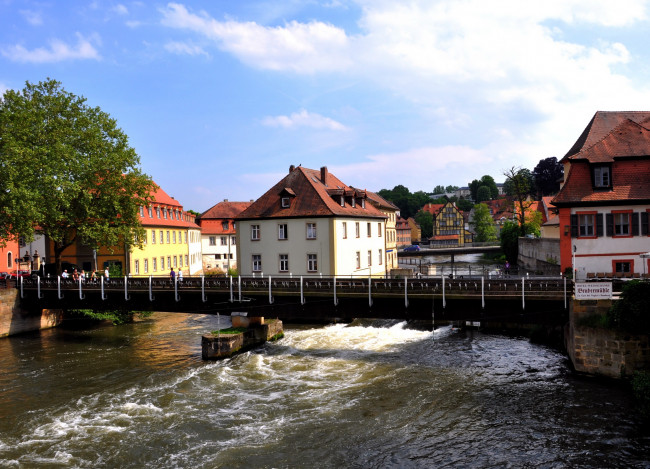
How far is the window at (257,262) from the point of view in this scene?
147ft

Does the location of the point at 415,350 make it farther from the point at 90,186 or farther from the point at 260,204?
the point at 90,186

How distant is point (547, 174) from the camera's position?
471 ft

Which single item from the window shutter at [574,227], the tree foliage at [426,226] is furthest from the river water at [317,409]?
the tree foliage at [426,226]

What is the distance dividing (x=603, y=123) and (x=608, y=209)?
29.2 feet

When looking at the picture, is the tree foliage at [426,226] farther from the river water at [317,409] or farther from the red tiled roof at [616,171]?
the river water at [317,409]

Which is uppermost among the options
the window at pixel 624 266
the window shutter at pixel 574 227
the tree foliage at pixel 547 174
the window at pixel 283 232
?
the tree foliage at pixel 547 174

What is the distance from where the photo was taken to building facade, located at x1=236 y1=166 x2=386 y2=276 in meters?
42.7

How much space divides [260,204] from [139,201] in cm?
1036

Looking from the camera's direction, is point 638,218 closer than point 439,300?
No

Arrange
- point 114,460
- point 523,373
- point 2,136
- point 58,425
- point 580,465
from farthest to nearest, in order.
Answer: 1. point 2,136
2. point 523,373
3. point 58,425
4. point 114,460
5. point 580,465

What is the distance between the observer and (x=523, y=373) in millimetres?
24359

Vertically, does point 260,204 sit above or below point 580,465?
above

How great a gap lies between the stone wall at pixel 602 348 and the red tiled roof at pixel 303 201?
2295cm

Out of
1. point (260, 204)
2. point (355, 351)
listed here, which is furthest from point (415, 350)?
point (260, 204)
